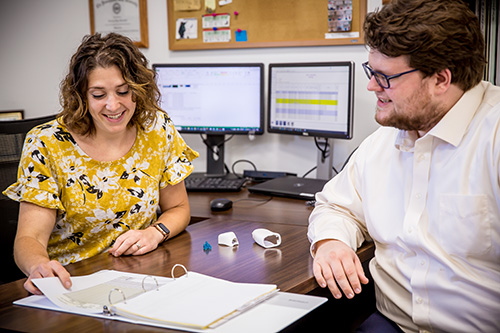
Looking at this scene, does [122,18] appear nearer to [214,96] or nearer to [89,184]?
[214,96]

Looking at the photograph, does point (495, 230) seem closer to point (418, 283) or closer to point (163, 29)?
point (418, 283)

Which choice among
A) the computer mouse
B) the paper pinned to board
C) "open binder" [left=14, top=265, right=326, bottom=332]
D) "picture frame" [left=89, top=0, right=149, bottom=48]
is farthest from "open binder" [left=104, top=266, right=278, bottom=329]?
"picture frame" [left=89, top=0, right=149, bottom=48]

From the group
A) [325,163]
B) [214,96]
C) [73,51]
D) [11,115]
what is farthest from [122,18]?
[325,163]

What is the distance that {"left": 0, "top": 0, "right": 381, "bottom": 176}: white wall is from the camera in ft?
8.51

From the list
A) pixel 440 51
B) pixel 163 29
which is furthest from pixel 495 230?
pixel 163 29

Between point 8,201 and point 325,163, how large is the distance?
4.41 feet

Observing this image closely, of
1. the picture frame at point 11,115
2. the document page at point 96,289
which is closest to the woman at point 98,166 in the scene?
the document page at point 96,289

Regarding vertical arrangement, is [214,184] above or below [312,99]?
below

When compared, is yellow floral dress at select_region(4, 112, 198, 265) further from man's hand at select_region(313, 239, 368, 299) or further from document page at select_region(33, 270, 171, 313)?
man's hand at select_region(313, 239, 368, 299)

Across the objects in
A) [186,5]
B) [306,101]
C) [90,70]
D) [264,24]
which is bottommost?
[306,101]

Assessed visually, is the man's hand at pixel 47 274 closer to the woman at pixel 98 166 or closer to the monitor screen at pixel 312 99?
the woman at pixel 98 166

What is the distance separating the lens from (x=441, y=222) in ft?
→ 4.46

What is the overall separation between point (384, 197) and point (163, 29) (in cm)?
182

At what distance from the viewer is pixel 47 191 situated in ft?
5.29
